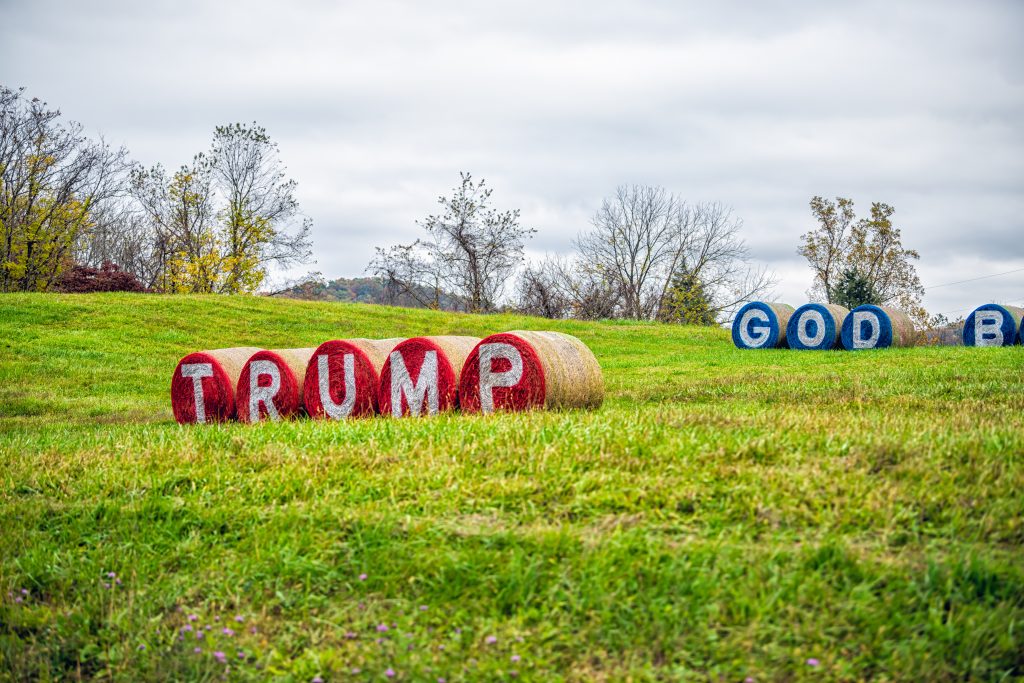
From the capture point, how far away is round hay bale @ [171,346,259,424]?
12.6 meters

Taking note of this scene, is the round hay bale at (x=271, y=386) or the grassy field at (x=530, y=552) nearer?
the grassy field at (x=530, y=552)

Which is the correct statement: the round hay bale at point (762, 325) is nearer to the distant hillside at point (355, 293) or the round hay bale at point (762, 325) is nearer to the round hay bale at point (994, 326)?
the round hay bale at point (994, 326)

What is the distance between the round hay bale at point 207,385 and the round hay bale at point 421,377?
304 centimetres

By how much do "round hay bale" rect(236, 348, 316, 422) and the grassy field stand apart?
14.5ft

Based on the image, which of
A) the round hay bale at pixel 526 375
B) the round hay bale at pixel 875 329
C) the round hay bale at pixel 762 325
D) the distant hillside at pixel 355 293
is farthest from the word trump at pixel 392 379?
the distant hillside at pixel 355 293

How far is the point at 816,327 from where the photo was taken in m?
24.3

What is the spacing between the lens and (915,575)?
396 cm

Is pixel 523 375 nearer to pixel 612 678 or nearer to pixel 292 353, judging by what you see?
pixel 292 353

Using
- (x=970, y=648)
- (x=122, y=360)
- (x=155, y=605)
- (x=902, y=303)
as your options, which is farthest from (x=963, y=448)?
(x=902, y=303)

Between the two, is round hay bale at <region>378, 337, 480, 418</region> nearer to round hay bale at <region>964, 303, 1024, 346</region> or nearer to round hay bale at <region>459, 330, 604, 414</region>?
round hay bale at <region>459, 330, 604, 414</region>

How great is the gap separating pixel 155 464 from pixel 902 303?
54866 mm

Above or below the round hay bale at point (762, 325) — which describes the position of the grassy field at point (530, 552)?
below

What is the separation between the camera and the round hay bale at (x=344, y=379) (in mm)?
11211

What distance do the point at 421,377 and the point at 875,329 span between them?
17319 mm
